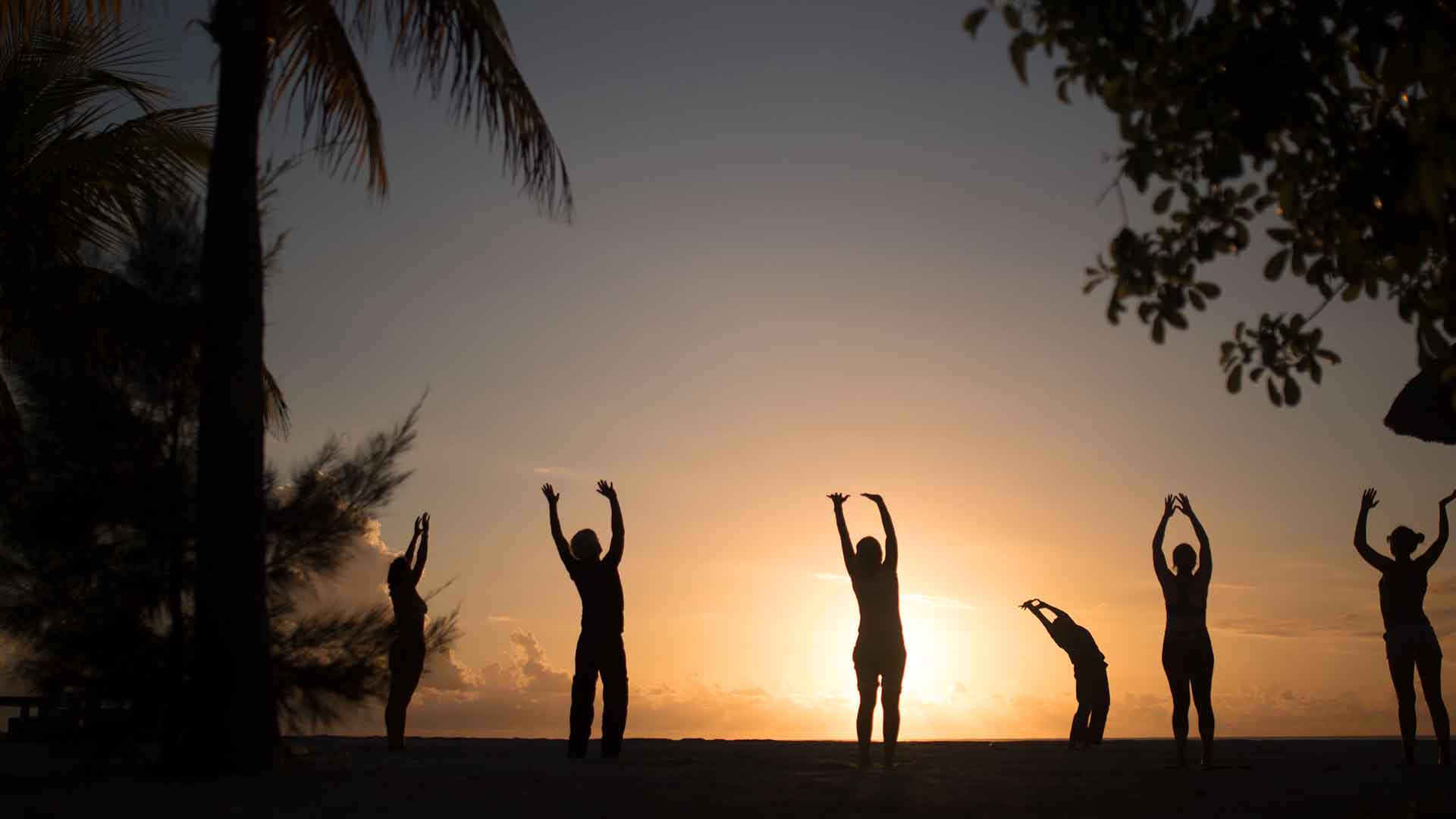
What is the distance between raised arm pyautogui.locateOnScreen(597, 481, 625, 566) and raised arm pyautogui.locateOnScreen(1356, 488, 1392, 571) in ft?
22.1

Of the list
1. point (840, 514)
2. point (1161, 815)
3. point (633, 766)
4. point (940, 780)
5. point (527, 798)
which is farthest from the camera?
point (840, 514)

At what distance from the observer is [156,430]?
11.1 meters

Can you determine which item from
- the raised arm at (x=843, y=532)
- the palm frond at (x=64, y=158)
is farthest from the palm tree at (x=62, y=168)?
the raised arm at (x=843, y=532)

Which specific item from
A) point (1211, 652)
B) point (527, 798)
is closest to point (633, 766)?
point (527, 798)

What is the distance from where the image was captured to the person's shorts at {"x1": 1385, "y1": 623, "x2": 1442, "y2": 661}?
10984 millimetres

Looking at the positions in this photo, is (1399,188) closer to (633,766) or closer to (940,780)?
(940,780)

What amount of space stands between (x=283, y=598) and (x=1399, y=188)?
9857 millimetres

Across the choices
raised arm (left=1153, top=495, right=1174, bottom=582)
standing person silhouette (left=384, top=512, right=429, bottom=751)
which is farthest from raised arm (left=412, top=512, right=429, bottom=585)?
raised arm (left=1153, top=495, right=1174, bottom=582)

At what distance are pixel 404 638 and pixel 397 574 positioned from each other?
2.44ft

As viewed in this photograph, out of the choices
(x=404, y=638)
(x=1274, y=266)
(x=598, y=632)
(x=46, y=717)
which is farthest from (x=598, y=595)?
(x=1274, y=266)

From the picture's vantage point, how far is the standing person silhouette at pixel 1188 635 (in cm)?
1004

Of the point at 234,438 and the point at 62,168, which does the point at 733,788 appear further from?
the point at 62,168

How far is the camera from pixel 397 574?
12.5 meters

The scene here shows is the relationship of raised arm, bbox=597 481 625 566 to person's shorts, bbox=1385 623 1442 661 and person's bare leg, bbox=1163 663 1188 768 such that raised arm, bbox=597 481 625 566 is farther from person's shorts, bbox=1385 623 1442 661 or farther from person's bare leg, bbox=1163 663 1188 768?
person's shorts, bbox=1385 623 1442 661
